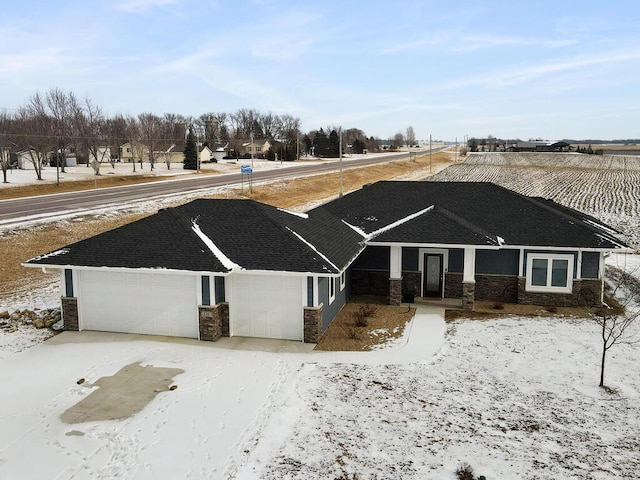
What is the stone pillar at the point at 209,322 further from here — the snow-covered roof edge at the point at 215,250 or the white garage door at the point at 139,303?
the snow-covered roof edge at the point at 215,250

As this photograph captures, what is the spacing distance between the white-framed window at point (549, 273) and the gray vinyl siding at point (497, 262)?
1.64 feet

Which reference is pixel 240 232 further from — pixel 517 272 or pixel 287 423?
pixel 517 272

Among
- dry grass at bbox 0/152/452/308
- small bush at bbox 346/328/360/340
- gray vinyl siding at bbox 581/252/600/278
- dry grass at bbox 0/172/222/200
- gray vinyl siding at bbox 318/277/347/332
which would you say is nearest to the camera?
small bush at bbox 346/328/360/340

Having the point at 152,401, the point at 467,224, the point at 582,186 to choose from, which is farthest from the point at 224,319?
the point at 582,186

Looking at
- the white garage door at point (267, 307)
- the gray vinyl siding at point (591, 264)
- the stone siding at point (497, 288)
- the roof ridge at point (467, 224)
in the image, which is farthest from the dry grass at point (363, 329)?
the gray vinyl siding at point (591, 264)

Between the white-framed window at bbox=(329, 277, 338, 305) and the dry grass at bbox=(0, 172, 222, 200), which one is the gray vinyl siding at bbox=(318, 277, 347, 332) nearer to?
the white-framed window at bbox=(329, 277, 338, 305)

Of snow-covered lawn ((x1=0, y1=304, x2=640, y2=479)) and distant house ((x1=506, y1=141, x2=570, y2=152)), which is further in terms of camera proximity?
distant house ((x1=506, y1=141, x2=570, y2=152))

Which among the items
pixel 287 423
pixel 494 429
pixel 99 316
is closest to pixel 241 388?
pixel 287 423

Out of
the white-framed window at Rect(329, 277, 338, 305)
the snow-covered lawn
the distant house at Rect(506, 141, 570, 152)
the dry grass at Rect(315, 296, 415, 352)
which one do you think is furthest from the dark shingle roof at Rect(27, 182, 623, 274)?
the distant house at Rect(506, 141, 570, 152)

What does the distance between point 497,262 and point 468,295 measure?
2.00 metres

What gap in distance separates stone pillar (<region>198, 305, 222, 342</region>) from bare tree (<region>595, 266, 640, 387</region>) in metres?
9.83

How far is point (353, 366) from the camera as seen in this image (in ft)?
46.6

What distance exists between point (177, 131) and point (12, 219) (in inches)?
3912

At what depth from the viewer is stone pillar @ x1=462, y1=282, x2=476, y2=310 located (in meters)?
19.2
